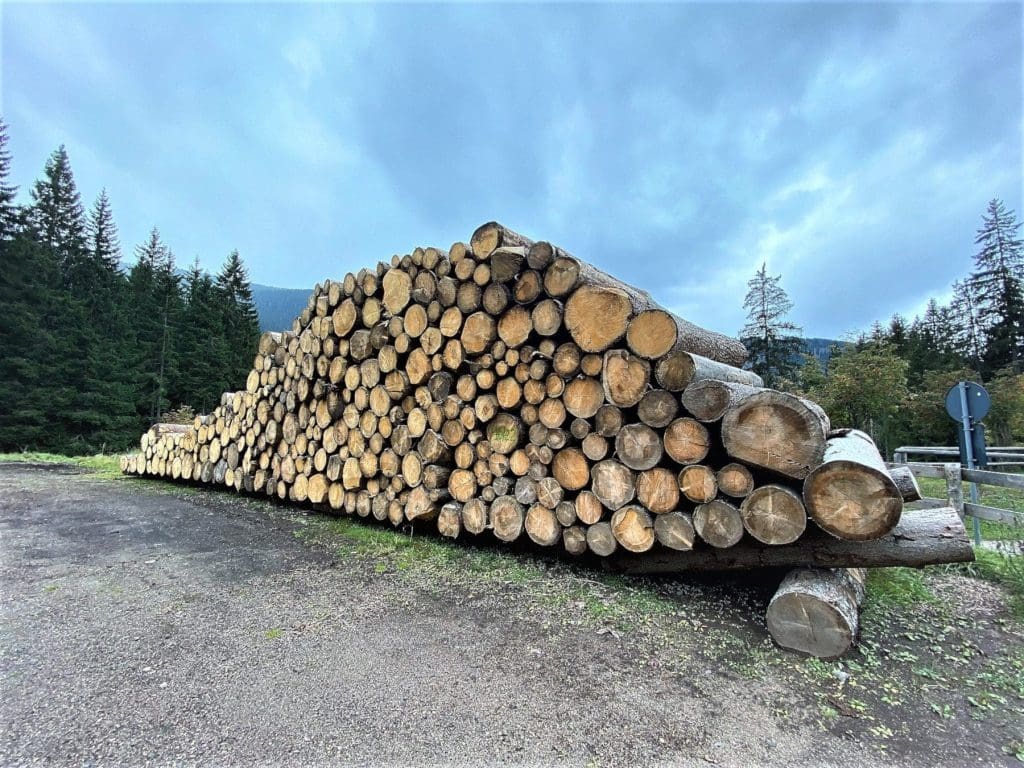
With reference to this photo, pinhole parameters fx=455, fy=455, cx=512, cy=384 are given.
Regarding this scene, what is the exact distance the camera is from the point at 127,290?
23078 millimetres

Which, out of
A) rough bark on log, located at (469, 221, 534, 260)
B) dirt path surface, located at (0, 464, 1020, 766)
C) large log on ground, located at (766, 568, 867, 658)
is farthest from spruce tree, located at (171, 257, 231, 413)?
large log on ground, located at (766, 568, 867, 658)

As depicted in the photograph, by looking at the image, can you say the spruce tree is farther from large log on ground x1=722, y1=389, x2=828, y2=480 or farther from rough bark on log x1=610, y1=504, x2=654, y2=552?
large log on ground x1=722, y1=389, x2=828, y2=480

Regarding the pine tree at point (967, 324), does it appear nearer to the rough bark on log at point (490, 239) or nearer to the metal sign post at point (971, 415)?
the metal sign post at point (971, 415)

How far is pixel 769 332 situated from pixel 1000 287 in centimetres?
1309

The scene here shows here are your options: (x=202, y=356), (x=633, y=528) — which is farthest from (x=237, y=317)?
(x=633, y=528)

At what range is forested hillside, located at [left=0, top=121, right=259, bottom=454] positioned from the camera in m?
17.2

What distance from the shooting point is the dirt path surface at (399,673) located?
160 cm

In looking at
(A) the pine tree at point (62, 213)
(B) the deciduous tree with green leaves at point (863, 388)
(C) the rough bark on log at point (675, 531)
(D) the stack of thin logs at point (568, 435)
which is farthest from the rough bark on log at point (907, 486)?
(A) the pine tree at point (62, 213)

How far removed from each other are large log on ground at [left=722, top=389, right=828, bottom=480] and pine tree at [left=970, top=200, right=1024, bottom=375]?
29.0 meters

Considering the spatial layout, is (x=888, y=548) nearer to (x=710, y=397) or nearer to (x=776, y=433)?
(x=776, y=433)

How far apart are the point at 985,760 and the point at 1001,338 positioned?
101 feet

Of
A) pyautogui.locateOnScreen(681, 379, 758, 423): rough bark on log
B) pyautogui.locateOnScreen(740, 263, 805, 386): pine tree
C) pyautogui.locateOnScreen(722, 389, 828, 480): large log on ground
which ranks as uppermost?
pyautogui.locateOnScreen(740, 263, 805, 386): pine tree

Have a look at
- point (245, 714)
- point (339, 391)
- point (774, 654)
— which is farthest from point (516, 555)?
point (339, 391)

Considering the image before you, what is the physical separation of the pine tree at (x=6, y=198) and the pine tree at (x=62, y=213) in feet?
7.06
